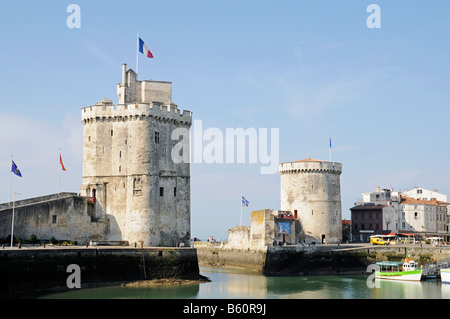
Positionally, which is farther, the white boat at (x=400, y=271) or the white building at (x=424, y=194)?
the white building at (x=424, y=194)

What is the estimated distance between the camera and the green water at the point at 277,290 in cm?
3728

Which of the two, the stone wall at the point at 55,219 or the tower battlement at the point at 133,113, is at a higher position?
the tower battlement at the point at 133,113

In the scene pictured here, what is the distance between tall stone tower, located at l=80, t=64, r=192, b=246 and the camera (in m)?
46.9

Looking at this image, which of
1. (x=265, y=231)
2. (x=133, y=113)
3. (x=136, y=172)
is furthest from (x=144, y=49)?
(x=265, y=231)

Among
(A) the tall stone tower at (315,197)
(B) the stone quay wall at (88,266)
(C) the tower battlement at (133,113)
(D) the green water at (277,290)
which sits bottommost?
(D) the green water at (277,290)

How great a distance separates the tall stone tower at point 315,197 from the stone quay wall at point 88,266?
23.8m

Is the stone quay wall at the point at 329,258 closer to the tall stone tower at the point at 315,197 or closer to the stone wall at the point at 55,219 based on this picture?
the tall stone tower at the point at 315,197

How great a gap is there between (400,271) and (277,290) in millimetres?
14355

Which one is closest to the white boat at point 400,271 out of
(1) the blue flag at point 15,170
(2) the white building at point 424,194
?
(1) the blue flag at point 15,170

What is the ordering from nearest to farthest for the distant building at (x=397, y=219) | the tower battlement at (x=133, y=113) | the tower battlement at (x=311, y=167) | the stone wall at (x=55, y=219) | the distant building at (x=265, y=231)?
1. the stone wall at (x=55, y=219)
2. the tower battlement at (x=133, y=113)
3. the distant building at (x=265, y=231)
4. the tower battlement at (x=311, y=167)
5. the distant building at (x=397, y=219)

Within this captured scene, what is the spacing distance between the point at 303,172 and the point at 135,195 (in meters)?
25.8
